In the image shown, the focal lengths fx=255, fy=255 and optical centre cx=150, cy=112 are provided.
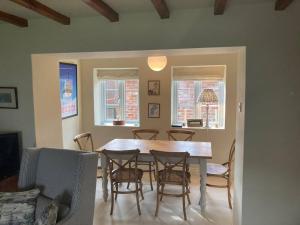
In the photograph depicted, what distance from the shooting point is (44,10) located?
8.30ft

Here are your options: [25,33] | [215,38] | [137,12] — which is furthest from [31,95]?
[215,38]

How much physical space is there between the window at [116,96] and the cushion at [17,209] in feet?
10.4

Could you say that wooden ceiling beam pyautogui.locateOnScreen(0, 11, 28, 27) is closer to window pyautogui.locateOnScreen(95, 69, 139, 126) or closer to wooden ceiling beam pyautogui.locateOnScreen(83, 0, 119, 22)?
wooden ceiling beam pyautogui.locateOnScreen(83, 0, 119, 22)

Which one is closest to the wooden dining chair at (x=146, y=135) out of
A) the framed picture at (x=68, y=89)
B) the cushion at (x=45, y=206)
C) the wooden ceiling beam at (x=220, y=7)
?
the framed picture at (x=68, y=89)

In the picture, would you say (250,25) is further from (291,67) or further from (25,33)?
(25,33)

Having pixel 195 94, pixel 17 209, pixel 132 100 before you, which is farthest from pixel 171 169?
pixel 132 100

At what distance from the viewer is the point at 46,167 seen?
2295 mm

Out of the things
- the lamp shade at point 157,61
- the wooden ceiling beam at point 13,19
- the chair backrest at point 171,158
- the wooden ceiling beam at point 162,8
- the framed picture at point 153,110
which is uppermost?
the wooden ceiling beam at point 13,19

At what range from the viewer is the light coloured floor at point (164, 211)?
3186 mm

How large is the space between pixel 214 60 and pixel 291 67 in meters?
2.16

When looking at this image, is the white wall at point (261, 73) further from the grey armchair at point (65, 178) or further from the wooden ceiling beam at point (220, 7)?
the grey armchair at point (65, 178)

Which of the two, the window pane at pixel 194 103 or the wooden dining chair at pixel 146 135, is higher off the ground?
the window pane at pixel 194 103

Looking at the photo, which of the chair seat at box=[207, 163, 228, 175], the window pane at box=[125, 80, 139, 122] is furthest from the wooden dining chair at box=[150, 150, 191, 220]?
the window pane at box=[125, 80, 139, 122]

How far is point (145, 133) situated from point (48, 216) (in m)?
3.08
